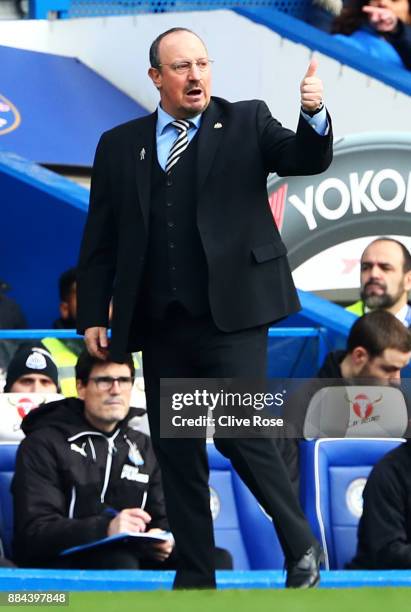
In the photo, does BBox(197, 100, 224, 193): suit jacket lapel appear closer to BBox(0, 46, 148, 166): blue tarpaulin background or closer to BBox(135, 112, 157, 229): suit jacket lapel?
BBox(135, 112, 157, 229): suit jacket lapel

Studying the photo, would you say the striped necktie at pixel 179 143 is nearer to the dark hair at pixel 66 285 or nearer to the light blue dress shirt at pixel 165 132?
the light blue dress shirt at pixel 165 132

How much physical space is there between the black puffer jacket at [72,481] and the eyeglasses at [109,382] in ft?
0.37

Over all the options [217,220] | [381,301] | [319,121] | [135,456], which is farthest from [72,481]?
[381,301]

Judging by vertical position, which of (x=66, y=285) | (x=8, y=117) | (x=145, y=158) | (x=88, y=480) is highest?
(x=8, y=117)

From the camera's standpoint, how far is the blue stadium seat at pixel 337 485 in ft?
21.0

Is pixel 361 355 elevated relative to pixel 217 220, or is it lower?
lower

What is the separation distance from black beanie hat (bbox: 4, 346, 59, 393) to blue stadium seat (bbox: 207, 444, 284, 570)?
2.95 feet

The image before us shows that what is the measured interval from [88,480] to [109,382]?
441 millimetres

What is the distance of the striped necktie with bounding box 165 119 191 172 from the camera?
4770mm

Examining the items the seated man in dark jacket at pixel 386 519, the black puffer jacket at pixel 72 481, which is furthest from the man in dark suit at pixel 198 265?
the seated man in dark jacket at pixel 386 519

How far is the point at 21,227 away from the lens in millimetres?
9570

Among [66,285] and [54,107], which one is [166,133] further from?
[54,107]

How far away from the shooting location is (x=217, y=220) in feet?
15.4

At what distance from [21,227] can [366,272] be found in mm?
2711
